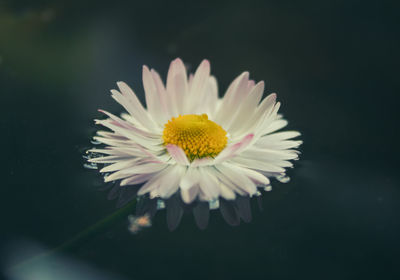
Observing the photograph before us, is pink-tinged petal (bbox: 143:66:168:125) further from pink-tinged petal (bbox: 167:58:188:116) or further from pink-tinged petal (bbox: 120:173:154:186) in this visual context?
pink-tinged petal (bbox: 120:173:154:186)

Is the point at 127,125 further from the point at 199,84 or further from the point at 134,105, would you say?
the point at 199,84

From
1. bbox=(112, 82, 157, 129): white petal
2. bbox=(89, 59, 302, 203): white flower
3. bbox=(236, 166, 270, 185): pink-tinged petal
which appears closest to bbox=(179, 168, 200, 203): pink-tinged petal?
bbox=(89, 59, 302, 203): white flower

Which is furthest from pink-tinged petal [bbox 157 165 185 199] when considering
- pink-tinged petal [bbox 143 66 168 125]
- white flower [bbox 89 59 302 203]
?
pink-tinged petal [bbox 143 66 168 125]

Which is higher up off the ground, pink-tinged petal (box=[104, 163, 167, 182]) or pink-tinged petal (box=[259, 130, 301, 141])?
pink-tinged petal (box=[259, 130, 301, 141])

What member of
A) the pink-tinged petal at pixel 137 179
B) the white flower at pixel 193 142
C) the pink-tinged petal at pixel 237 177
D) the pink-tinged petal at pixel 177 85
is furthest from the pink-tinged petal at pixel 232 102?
the pink-tinged petal at pixel 137 179

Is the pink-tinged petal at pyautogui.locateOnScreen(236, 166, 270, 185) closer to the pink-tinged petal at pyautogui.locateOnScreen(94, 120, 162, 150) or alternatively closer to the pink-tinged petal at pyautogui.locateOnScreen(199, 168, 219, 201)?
the pink-tinged petal at pyautogui.locateOnScreen(199, 168, 219, 201)

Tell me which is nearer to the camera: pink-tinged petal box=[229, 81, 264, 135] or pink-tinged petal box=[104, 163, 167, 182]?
pink-tinged petal box=[104, 163, 167, 182]

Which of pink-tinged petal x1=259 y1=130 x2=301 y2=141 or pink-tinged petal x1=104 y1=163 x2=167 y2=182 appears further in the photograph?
pink-tinged petal x1=259 y1=130 x2=301 y2=141

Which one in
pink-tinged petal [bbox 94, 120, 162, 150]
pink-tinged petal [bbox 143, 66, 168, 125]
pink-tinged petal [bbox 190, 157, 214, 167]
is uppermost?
pink-tinged petal [bbox 143, 66, 168, 125]
